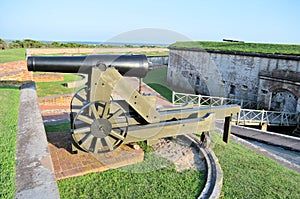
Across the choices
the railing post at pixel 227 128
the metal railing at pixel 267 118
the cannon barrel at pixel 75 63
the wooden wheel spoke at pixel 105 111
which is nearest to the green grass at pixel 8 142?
the cannon barrel at pixel 75 63

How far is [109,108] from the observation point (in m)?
3.62

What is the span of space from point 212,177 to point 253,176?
673 mm

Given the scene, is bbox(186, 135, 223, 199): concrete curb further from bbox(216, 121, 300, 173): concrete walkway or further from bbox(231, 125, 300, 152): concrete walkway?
bbox(231, 125, 300, 152): concrete walkway

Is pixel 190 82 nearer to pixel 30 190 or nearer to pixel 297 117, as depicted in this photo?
pixel 297 117

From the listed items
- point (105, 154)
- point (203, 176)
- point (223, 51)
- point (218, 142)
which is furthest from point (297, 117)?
point (105, 154)

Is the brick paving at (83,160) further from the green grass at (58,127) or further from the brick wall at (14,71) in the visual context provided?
the brick wall at (14,71)

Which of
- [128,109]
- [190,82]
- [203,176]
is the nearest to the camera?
[203,176]

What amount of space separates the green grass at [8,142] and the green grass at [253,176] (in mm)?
2256

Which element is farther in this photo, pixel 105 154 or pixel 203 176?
pixel 105 154

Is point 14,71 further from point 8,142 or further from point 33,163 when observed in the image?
point 33,163

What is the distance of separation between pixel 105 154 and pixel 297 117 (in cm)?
977

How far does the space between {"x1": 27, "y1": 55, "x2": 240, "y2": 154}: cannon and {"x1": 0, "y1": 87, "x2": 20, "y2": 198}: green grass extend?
78 centimetres

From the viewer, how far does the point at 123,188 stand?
2982 mm

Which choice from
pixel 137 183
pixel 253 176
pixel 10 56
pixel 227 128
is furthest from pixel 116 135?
pixel 10 56
